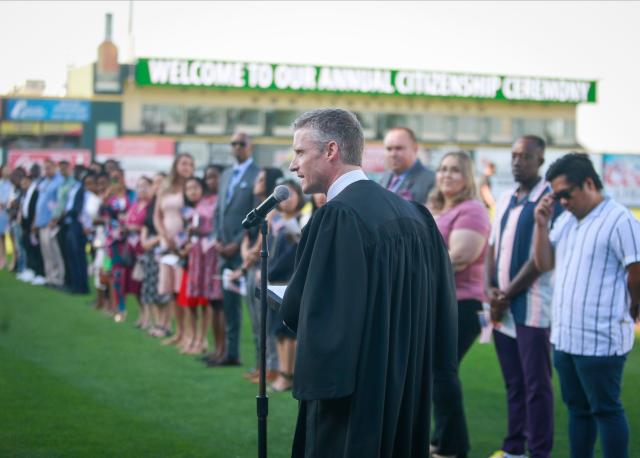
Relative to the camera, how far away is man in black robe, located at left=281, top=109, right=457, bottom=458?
408 cm

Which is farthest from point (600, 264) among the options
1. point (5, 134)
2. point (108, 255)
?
point (5, 134)

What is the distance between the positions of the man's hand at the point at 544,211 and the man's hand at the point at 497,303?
2.06 feet

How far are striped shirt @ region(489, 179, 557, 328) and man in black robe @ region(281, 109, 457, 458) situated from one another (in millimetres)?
2240

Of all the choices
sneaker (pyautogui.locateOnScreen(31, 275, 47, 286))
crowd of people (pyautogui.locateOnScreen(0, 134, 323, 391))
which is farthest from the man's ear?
sneaker (pyautogui.locateOnScreen(31, 275, 47, 286))

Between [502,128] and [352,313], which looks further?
[502,128]

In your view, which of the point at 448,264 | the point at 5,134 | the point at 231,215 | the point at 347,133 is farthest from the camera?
the point at 5,134

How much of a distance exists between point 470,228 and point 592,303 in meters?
1.57

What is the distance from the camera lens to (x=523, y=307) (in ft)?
21.9

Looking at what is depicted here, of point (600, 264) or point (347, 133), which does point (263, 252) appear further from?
point (600, 264)

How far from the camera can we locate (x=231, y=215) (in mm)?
10203

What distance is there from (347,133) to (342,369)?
104 cm

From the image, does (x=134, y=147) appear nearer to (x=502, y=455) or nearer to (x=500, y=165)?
(x=500, y=165)

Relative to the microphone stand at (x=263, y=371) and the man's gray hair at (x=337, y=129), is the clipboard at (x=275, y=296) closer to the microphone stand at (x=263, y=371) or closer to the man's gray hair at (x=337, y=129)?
the microphone stand at (x=263, y=371)

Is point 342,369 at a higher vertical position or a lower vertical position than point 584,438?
higher
